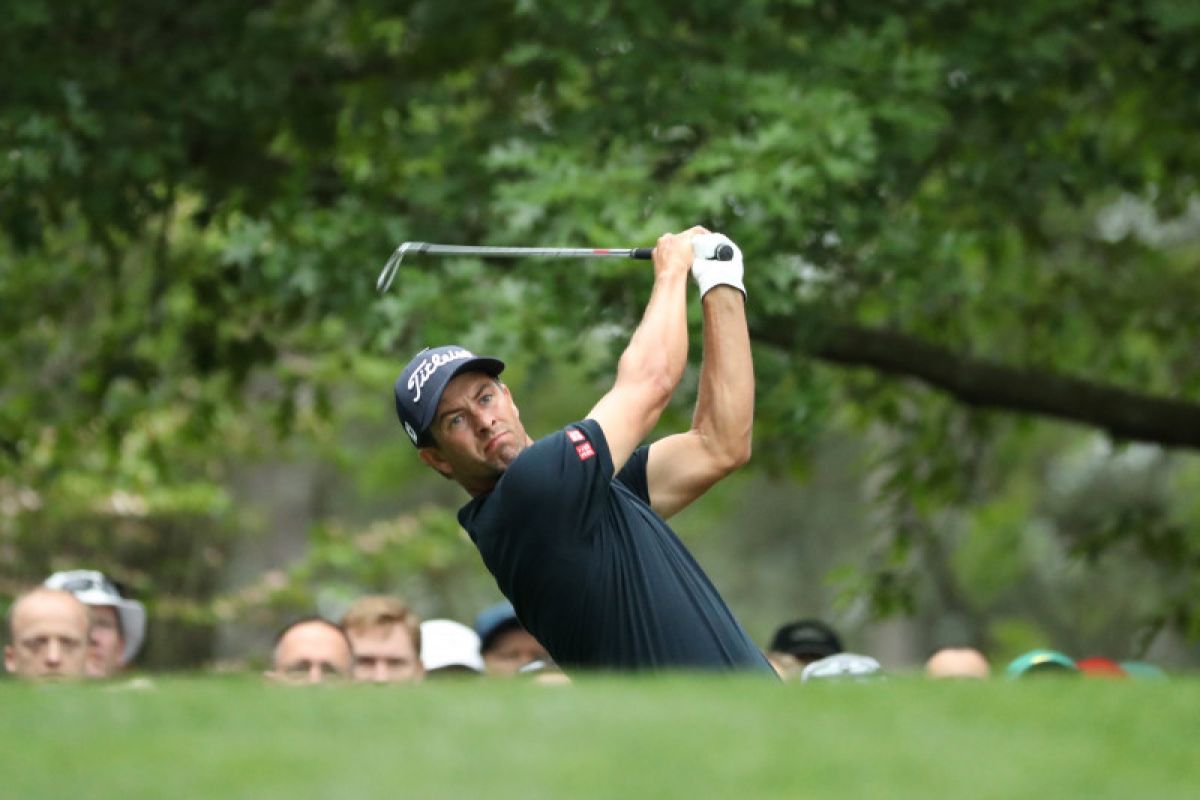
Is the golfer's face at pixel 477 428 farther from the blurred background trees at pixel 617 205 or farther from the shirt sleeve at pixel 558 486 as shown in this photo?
the blurred background trees at pixel 617 205

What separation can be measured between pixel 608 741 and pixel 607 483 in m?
1.67

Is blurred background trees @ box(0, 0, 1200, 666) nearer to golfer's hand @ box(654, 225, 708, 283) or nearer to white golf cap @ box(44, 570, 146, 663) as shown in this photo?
white golf cap @ box(44, 570, 146, 663)

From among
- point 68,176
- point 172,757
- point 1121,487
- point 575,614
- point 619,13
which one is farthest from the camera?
point 1121,487

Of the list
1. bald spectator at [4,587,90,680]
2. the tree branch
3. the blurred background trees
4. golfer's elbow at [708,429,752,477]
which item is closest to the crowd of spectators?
bald spectator at [4,587,90,680]

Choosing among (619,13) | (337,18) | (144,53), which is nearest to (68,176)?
(144,53)

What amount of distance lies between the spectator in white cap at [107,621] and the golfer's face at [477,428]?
3331mm

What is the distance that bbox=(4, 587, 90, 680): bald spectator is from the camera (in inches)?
293

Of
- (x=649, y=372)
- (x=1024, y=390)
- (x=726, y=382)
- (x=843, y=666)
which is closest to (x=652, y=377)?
(x=649, y=372)

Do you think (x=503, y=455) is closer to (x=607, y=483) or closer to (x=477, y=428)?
(x=477, y=428)

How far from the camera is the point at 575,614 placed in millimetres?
5285

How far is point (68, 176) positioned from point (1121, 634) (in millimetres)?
20931

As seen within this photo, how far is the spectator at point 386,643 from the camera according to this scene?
8305 millimetres

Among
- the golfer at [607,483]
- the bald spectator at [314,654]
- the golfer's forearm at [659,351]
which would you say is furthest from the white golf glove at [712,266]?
the bald spectator at [314,654]

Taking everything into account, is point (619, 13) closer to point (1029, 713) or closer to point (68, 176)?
point (68, 176)
